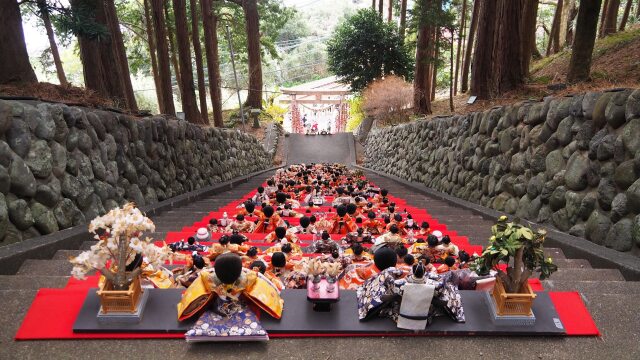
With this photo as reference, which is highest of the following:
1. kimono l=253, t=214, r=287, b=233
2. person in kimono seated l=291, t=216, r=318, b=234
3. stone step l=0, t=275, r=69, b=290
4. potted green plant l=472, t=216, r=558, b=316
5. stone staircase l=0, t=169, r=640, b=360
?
potted green plant l=472, t=216, r=558, b=316

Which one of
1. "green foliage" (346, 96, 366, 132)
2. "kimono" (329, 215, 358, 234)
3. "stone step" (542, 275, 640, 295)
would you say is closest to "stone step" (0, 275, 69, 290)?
"kimono" (329, 215, 358, 234)

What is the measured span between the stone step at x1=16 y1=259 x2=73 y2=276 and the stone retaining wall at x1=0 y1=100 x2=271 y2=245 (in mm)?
388

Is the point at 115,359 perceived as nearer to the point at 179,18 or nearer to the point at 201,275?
Answer: the point at 201,275

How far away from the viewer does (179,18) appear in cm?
1074

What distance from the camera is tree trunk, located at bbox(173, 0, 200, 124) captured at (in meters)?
10.7

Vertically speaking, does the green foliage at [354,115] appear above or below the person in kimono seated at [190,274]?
below

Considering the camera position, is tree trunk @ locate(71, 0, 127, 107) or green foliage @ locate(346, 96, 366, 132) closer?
tree trunk @ locate(71, 0, 127, 107)

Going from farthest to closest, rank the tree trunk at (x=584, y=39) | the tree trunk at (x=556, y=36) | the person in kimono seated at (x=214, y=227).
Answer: the tree trunk at (x=556, y=36) < the tree trunk at (x=584, y=39) < the person in kimono seated at (x=214, y=227)

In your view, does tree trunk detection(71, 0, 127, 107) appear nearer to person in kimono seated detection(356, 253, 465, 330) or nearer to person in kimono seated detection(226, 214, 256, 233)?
person in kimono seated detection(226, 214, 256, 233)

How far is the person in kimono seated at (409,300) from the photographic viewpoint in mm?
2205

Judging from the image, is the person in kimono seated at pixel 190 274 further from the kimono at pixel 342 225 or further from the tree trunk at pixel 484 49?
the tree trunk at pixel 484 49

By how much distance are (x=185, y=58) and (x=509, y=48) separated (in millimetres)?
7613

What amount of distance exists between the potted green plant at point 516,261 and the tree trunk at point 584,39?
485cm

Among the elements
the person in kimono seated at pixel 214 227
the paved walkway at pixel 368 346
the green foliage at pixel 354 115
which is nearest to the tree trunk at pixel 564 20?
the green foliage at pixel 354 115
